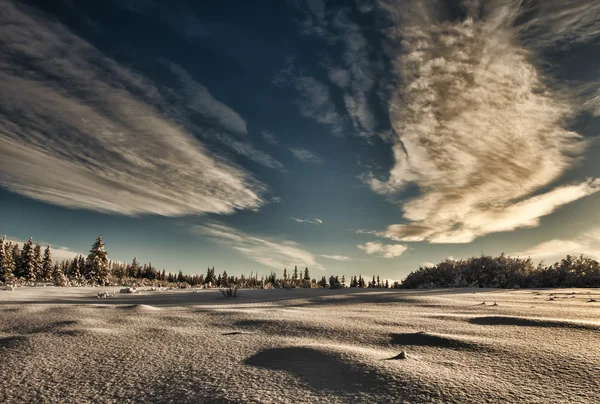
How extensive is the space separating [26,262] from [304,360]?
175 ft

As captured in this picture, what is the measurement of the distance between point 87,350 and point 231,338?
119cm

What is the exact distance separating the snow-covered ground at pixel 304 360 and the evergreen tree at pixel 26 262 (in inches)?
1925

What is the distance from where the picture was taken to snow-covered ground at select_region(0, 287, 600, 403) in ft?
6.08

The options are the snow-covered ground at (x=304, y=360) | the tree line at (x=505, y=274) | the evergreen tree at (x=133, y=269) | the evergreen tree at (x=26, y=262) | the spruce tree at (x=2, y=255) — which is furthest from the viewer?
the evergreen tree at (x=133, y=269)

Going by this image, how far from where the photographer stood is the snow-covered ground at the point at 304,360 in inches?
73.0

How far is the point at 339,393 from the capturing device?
1850 mm

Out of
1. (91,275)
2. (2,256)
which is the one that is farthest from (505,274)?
(2,256)

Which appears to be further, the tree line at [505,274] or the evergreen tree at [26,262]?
the evergreen tree at [26,262]

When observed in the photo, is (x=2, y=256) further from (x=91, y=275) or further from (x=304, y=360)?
(x=304, y=360)

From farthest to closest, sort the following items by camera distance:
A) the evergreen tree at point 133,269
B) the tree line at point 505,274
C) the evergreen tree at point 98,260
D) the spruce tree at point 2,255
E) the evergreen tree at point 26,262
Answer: the evergreen tree at point 133,269 < the evergreen tree at point 26,262 < the spruce tree at point 2,255 < the evergreen tree at point 98,260 < the tree line at point 505,274

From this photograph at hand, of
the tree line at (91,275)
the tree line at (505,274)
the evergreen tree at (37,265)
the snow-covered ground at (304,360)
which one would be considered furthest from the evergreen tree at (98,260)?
the snow-covered ground at (304,360)

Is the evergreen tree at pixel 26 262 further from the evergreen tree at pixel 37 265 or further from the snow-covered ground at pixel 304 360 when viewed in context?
the snow-covered ground at pixel 304 360

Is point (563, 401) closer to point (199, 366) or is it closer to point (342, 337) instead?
point (342, 337)

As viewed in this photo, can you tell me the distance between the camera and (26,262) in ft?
140
